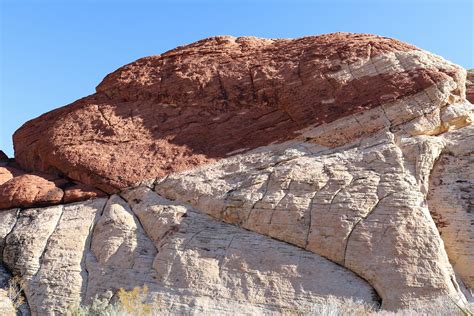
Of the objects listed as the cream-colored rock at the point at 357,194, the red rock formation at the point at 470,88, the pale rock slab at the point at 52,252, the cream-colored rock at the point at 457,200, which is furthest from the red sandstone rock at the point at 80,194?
the red rock formation at the point at 470,88

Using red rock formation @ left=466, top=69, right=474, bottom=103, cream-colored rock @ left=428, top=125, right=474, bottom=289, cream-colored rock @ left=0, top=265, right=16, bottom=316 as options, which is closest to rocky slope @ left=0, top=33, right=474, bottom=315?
cream-colored rock @ left=428, top=125, right=474, bottom=289

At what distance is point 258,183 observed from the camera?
37.4 feet

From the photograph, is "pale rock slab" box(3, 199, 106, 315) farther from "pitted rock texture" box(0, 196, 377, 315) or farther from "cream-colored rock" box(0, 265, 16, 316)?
"cream-colored rock" box(0, 265, 16, 316)

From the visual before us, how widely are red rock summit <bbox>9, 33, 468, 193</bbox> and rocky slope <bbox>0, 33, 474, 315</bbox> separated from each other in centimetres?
4

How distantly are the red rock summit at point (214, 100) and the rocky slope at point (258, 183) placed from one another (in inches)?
1.7

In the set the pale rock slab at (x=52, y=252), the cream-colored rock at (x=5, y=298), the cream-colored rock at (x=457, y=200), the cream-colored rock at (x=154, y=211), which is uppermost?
the cream-colored rock at (x=457, y=200)

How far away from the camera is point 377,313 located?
8727mm

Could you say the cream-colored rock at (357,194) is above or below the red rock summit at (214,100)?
below

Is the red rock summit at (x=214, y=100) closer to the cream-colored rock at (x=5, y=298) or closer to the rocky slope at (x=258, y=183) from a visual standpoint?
the rocky slope at (x=258, y=183)

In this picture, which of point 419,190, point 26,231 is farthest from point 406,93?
point 26,231

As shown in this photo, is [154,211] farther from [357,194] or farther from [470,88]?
[470,88]

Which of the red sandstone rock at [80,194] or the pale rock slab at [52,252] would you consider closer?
the pale rock slab at [52,252]

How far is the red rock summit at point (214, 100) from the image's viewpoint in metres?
12.4

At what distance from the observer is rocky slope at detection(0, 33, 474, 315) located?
9.70m
